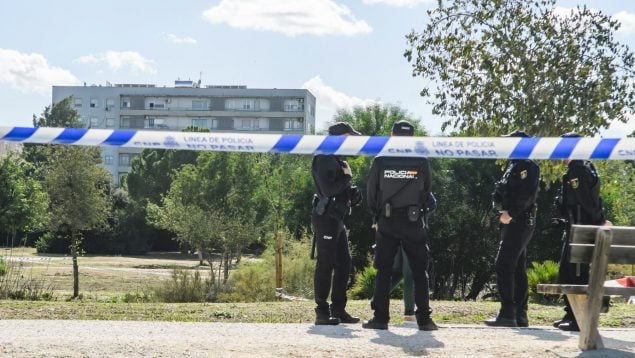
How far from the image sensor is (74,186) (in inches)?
1305

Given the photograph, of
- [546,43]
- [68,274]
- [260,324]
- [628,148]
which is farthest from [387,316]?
[68,274]

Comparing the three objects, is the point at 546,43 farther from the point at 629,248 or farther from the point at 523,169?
the point at 629,248

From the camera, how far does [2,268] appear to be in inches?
696

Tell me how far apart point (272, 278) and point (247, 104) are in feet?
306

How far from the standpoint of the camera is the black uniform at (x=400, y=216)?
24.8ft

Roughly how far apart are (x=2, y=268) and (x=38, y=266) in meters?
29.4

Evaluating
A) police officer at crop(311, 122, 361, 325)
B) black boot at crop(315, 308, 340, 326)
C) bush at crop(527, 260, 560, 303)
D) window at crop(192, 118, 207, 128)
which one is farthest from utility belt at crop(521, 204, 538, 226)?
window at crop(192, 118, 207, 128)

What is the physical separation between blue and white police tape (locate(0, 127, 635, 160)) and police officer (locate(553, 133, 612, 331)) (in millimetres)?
489

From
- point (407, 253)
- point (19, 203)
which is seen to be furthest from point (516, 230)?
point (19, 203)

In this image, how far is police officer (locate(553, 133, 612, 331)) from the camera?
7.89 m

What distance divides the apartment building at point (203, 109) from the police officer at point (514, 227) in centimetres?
10440

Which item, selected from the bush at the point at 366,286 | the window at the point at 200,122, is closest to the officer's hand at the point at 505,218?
the bush at the point at 366,286

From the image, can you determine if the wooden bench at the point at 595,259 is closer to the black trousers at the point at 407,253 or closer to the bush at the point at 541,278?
the black trousers at the point at 407,253

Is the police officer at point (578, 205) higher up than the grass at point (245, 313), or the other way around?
the police officer at point (578, 205)
